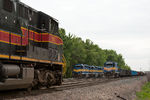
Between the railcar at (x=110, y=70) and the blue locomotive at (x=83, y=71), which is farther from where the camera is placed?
the blue locomotive at (x=83, y=71)

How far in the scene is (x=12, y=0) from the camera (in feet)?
29.5

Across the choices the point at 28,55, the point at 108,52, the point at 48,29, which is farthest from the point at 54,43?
the point at 108,52

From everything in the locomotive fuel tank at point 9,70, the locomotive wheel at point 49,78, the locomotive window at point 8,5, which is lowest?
the locomotive wheel at point 49,78

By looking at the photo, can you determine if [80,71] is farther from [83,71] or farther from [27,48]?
[27,48]

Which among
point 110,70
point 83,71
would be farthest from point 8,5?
point 83,71

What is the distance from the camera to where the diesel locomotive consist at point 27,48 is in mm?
8195

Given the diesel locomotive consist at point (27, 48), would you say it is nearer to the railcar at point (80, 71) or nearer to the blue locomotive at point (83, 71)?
the railcar at point (80, 71)

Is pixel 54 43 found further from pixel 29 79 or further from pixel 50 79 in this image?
pixel 29 79

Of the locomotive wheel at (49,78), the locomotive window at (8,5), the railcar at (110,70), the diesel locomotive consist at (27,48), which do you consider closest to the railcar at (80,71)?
the railcar at (110,70)

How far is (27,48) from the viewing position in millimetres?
9062

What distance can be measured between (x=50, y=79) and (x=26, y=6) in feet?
13.7

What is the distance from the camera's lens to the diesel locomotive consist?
26.9 feet

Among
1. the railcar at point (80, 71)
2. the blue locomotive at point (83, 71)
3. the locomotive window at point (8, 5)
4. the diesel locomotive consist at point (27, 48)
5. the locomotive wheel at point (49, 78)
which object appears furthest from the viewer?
the blue locomotive at point (83, 71)

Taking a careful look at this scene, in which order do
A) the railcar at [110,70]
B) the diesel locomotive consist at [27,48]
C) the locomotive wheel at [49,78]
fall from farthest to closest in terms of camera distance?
the railcar at [110,70] < the locomotive wheel at [49,78] < the diesel locomotive consist at [27,48]
